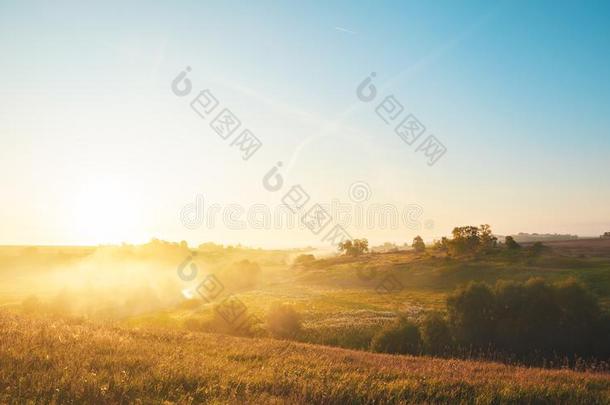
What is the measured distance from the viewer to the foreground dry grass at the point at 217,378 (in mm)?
7992

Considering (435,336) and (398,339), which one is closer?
(398,339)

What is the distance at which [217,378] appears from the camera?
31.7 feet

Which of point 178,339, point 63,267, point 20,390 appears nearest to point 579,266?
point 178,339

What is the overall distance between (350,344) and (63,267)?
544 feet

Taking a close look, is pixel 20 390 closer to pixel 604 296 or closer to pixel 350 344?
pixel 350 344

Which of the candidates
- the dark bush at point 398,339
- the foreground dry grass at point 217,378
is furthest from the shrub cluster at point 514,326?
the foreground dry grass at point 217,378

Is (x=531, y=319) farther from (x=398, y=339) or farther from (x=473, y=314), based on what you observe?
(x=398, y=339)

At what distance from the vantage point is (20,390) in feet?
24.1

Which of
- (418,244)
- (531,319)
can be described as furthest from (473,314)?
(418,244)

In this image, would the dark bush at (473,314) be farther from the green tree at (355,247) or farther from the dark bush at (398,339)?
the green tree at (355,247)

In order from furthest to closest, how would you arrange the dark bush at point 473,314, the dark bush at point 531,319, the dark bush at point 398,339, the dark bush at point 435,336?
1. the dark bush at point 473,314
2. the dark bush at point 531,319
3. the dark bush at point 435,336
4. the dark bush at point 398,339

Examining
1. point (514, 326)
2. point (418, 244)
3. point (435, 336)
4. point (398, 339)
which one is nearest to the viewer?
point (398, 339)

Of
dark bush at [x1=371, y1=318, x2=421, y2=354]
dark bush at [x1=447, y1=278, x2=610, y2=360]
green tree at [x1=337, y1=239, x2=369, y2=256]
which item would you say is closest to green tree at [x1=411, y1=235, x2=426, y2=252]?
green tree at [x1=337, y1=239, x2=369, y2=256]

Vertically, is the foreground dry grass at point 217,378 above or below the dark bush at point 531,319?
above
